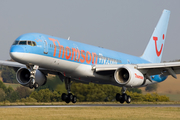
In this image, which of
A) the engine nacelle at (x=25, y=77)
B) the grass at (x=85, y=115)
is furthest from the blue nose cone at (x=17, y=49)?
the engine nacelle at (x=25, y=77)

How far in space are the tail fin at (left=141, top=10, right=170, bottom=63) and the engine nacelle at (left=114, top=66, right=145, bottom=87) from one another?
41.1 ft

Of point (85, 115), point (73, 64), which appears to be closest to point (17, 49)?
point (73, 64)

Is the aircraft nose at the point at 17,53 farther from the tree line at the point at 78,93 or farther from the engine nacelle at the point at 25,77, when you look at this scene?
the tree line at the point at 78,93

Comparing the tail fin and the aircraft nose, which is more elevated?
the tail fin

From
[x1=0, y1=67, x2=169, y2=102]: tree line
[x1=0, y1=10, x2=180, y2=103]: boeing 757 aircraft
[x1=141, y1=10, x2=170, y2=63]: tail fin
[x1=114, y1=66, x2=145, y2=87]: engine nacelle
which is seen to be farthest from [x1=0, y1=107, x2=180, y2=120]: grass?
[x1=141, y1=10, x2=170, y2=63]: tail fin

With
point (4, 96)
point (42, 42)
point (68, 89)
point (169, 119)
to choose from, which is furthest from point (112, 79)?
point (4, 96)

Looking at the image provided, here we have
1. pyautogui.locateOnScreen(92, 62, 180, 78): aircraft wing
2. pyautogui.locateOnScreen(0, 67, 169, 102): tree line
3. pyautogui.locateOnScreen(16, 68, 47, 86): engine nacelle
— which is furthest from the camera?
pyautogui.locateOnScreen(0, 67, 169, 102): tree line

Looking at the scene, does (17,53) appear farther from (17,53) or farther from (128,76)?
(128,76)

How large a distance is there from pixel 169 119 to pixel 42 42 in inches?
474

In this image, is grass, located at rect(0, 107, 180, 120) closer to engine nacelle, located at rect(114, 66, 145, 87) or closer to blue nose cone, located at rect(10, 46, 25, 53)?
blue nose cone, located at rect(10, 46, 25, 53)

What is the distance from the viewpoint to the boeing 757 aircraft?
25.5 metres

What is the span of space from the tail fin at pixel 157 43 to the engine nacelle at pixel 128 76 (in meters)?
12.5

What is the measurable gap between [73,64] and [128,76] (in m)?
5.02

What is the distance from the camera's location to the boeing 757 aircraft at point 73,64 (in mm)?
25516
